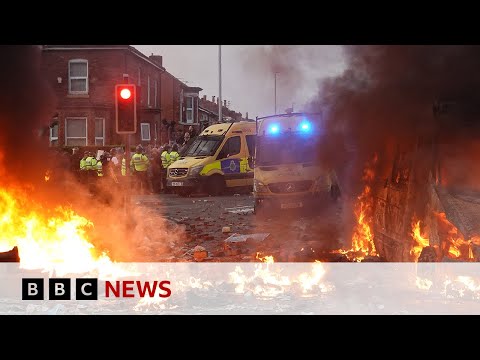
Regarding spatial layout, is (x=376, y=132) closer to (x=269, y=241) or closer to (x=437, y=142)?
(x=437, y=142)

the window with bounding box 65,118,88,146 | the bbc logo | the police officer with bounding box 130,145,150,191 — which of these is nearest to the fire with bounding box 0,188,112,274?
the bbc logo

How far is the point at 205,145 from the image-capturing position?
1432 centimetres

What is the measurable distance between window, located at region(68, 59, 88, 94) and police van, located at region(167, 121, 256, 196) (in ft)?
9.37

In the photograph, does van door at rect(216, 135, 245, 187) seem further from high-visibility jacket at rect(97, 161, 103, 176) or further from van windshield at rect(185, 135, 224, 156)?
high-visibility jacket at rect(97, 161, 103, 176)

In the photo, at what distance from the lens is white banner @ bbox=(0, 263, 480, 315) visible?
7441 mm

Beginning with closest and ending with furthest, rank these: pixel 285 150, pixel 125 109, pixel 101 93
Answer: pixel 125 109 → pixel 285 150 → pixel 101 93

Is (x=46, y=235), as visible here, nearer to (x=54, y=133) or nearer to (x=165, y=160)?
(x=54, y=133)

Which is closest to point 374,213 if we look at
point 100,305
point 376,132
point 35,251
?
point 376,132

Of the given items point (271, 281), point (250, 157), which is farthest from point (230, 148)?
point (271, 281)

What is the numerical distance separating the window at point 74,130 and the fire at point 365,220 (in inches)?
A: 249

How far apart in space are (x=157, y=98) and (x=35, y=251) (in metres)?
6.90

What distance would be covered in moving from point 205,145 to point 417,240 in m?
7.49

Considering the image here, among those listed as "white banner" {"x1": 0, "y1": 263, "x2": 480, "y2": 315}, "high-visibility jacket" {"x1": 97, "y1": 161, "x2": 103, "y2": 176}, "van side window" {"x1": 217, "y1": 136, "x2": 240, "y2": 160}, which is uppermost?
"van side window" {"x1": 217, "y1": 136, "x2": 240, "y2": 160}

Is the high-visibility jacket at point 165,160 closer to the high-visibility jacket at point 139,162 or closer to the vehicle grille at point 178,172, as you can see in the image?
the vehicle grille at point 178,172
